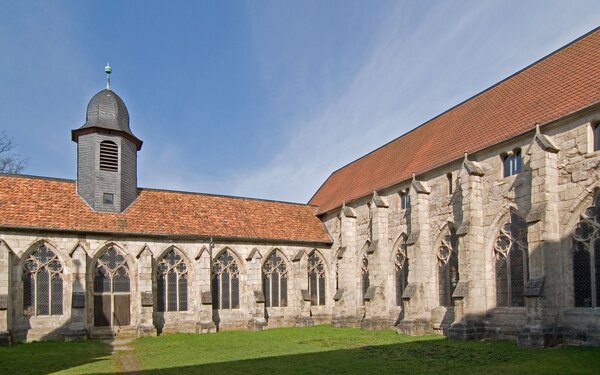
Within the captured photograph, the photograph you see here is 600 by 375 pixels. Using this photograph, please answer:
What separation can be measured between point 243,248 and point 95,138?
9.72 meters

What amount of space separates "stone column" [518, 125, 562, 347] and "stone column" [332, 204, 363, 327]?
12059mm

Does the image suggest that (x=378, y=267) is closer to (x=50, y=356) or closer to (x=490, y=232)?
(x=490, y=232)

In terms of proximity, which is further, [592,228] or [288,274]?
[288,274]

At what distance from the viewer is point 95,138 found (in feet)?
85.7

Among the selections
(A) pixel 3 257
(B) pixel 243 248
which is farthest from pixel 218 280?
(A) pixel 3 257

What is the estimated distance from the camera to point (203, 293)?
25062 mm

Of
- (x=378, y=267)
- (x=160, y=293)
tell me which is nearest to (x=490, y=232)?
(x=378, y=267)

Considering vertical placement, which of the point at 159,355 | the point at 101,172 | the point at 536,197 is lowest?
the point at 159,355

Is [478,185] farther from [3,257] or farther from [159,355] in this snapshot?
[3,257]

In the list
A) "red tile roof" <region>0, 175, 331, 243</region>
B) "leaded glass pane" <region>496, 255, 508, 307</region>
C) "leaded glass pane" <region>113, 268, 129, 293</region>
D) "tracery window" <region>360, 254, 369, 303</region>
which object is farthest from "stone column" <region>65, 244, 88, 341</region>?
"leaded glass pane" <region>496, 255, 508, 307</region>

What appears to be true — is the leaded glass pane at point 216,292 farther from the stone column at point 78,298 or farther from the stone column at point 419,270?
the stone column at point 419,270

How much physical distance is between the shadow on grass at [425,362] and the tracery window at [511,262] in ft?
6.21

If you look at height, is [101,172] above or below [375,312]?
above

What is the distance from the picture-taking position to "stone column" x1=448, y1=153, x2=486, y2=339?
18.3 m
